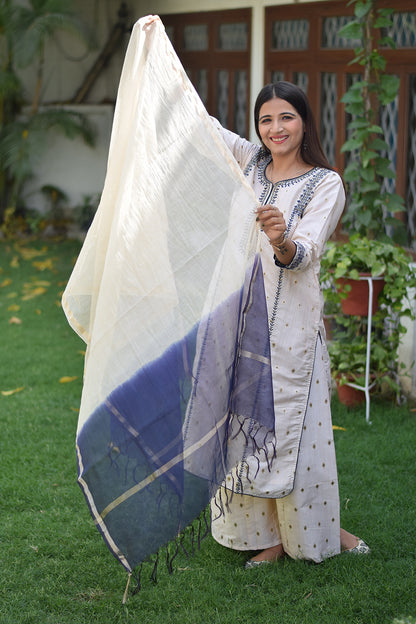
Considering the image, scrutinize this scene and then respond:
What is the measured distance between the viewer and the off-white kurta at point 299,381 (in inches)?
117

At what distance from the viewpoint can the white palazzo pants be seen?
3117 mm

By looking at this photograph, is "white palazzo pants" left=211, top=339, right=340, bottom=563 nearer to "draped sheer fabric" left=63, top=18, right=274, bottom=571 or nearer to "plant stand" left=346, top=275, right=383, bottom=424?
"draped sheer fabric" left=63, top=18, right=274, bottom=571

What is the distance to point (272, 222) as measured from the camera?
266cm

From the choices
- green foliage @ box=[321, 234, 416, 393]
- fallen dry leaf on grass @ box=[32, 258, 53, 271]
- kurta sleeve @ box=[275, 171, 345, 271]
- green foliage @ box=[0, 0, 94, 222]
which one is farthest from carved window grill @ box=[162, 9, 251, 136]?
kurta sleeve @ box=[275, 171, 345, 271]

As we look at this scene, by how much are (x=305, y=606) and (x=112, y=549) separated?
2.66 feet

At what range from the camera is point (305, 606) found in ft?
9.77

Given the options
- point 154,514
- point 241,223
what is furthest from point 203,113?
point 154,514

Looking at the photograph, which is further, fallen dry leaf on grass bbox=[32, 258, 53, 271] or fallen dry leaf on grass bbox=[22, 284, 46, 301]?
fallen dry leaf on grass bbox=[32, 258, 53, 271]

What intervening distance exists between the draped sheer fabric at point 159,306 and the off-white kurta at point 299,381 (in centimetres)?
26

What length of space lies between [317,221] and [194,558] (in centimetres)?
146

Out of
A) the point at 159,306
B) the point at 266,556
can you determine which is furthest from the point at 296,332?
the point at 266,556

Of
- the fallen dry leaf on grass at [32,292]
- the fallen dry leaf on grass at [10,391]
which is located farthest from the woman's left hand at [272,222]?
the fallen dry leaf on grass at [32,292]

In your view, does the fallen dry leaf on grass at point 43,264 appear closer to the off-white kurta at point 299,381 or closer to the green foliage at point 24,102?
the green foliage at point 24,102

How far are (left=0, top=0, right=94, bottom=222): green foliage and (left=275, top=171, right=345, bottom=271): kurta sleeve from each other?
7823 mm
